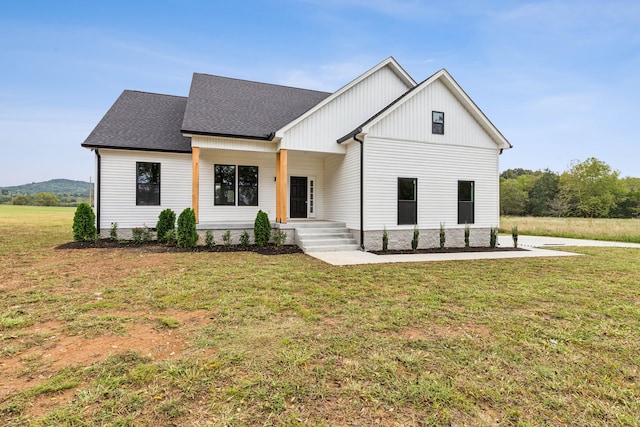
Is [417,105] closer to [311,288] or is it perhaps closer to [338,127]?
[338,127]

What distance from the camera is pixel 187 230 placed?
10062 millimetres

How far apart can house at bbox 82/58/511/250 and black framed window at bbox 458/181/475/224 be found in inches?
2.5

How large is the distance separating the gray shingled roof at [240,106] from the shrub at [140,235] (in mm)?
4269

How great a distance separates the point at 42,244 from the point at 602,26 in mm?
26436

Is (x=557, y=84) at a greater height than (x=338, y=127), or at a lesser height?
greater

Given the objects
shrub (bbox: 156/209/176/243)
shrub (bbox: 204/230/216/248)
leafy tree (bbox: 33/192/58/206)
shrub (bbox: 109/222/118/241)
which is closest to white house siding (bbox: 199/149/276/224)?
shrub (bbox: 156/209/176/243)

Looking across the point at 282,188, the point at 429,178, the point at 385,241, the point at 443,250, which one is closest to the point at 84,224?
the point at 282,188

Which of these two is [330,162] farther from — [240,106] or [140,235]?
[140,235]

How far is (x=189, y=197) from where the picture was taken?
12539 mm

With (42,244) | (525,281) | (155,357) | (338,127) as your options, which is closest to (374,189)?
(338,127)

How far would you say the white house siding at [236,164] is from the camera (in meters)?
12.4

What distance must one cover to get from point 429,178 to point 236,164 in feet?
25.6

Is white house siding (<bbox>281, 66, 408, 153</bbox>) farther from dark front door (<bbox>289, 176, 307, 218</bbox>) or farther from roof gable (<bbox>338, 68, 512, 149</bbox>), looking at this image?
dark front door (<bbox>289, 176, 307, 218</bbox>)

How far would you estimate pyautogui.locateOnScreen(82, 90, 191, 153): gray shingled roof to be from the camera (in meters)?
11.6
